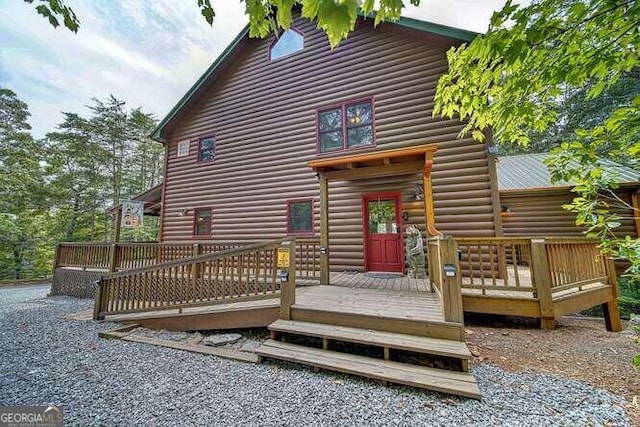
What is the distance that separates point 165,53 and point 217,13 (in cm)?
1257

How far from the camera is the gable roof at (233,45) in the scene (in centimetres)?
583

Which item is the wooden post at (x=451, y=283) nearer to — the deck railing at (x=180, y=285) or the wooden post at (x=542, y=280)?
the wooden post at (x=542, y=280)

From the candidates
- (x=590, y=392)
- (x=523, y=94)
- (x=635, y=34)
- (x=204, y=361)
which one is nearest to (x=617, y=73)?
(x=635, y=34)

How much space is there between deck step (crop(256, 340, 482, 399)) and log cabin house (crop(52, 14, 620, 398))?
19 millimetres

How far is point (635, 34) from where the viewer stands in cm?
205

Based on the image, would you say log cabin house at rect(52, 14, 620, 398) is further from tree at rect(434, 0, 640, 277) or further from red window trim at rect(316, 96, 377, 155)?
tree at rect(434, 0, 640, 277)

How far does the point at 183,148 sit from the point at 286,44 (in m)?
5.67

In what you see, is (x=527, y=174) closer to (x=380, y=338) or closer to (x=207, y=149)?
(x=380, y=338)

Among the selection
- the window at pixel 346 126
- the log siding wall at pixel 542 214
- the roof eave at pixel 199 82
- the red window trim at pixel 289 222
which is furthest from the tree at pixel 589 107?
the roof eave at pixel 199 82

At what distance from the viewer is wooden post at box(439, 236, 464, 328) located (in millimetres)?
2979

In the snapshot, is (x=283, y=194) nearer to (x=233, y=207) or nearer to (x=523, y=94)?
(x=233, y=207)

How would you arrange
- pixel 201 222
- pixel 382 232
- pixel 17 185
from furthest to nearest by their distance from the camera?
pixel 17 185 → pixel 201 222 → pixel 382 232

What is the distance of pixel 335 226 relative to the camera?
706 cm

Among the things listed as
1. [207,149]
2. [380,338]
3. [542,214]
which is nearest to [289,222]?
[207,149]
